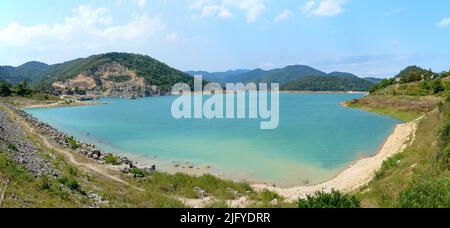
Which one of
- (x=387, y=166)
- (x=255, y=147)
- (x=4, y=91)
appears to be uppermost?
(x=4, y=91)

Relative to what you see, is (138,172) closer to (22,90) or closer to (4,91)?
(4,91)

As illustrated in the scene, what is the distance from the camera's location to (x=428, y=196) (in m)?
9.75

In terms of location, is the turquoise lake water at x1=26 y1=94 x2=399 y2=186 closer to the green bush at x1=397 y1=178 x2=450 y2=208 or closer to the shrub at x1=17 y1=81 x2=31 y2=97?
the green bush at x1=397 y1=178 x2=450 y2=208

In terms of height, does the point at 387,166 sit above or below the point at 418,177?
below

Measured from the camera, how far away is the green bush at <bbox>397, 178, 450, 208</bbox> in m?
9.34

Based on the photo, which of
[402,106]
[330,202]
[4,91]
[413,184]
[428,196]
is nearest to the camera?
[428,196]

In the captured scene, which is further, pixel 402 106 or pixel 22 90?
pixel 22 90

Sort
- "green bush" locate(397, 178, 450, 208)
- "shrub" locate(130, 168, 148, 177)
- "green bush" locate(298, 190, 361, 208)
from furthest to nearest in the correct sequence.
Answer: "shrub" locate(130, 168, 148, 177), "green bush" locate(298, 190, 361, 208), "green bush" locate(397, 178, 450, 208)

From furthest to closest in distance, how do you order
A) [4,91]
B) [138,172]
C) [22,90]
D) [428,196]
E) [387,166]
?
[22,90] → [4,91] → [138,172] → [387,166] → [428,196]

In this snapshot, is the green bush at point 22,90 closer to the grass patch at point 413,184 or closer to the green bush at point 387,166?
the green bush at point 387,166

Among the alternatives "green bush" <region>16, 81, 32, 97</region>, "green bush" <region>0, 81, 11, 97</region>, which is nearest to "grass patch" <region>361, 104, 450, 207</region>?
"green bush" <region>0, 81, 11, 97</region>

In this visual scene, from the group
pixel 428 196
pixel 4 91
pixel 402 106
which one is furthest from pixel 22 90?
pixel 428 196

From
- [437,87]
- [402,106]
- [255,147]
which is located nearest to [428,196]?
[255,147]
